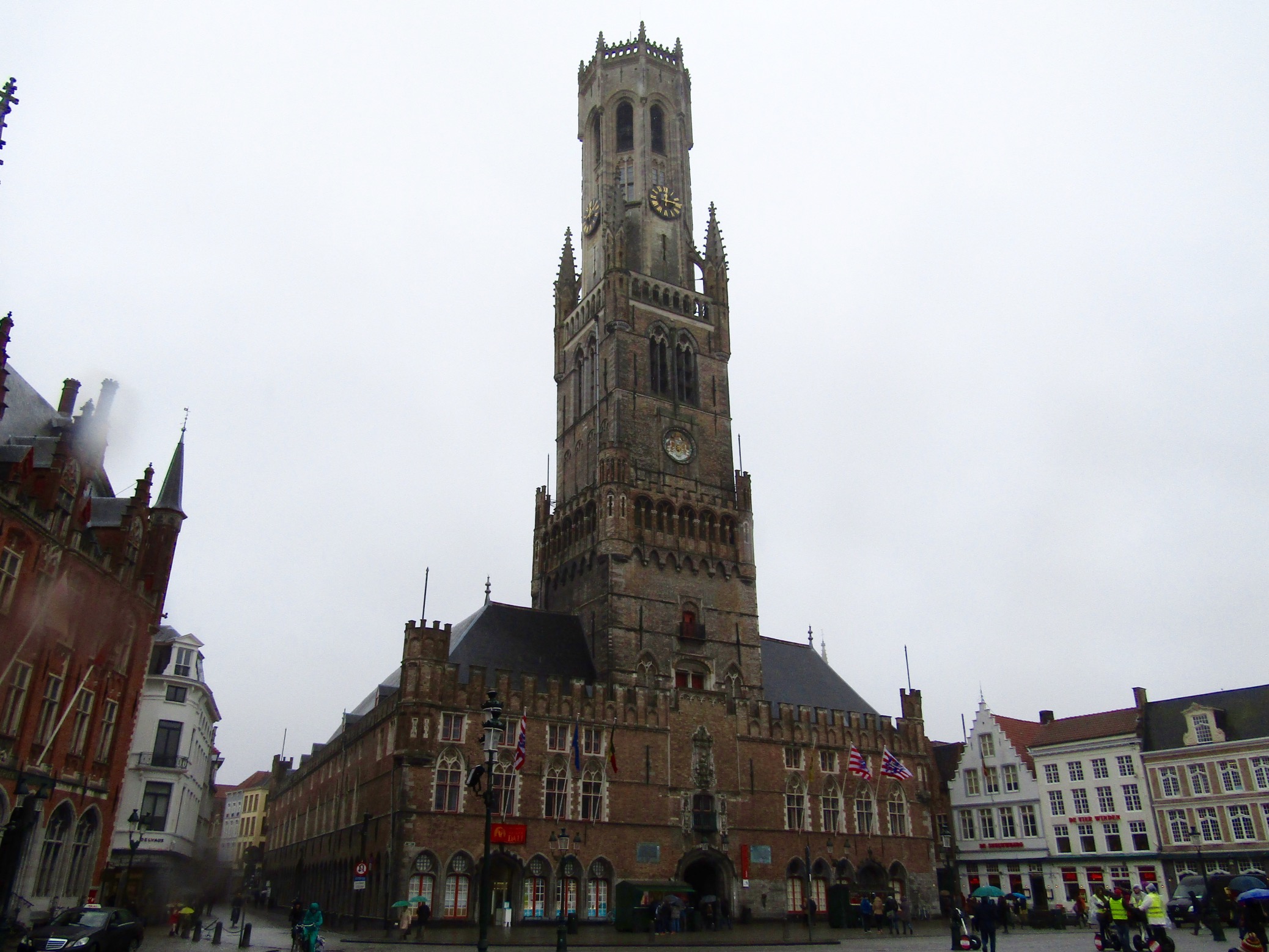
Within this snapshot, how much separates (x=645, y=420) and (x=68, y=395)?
1184 inches

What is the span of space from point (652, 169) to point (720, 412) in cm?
1918

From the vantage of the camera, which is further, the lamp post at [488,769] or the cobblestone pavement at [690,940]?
the cobblestone pavement at [690,940]

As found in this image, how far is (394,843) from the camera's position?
4066cm

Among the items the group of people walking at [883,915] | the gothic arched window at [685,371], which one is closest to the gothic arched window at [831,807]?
the group of people walking at [883,915]

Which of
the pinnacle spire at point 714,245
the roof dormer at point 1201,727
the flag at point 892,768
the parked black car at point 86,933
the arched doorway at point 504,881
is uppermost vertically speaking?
the pinnacle spire at point 714,245

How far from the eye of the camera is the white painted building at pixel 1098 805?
55031 millimetres

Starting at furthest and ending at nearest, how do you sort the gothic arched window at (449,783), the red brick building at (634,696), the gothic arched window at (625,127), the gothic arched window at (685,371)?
the gothic arched window at (625,127)
the gothic arched window at (685,371)
the red brick building at (634,696)
the gothic arched window at (449,783)

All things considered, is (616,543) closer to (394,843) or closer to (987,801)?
(394,843)

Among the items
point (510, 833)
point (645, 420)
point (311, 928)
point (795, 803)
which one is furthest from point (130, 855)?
point (645, 420)

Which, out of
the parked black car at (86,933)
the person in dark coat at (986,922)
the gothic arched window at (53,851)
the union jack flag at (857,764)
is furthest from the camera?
the union jack flag at (857,764)

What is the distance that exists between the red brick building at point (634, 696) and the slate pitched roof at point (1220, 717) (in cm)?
1351

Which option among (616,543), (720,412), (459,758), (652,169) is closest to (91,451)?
(459,758)

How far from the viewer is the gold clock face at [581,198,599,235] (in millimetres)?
65438

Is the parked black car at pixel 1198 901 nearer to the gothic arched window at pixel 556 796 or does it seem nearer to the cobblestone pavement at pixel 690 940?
the cobblestone pavement at pixel 690 940
